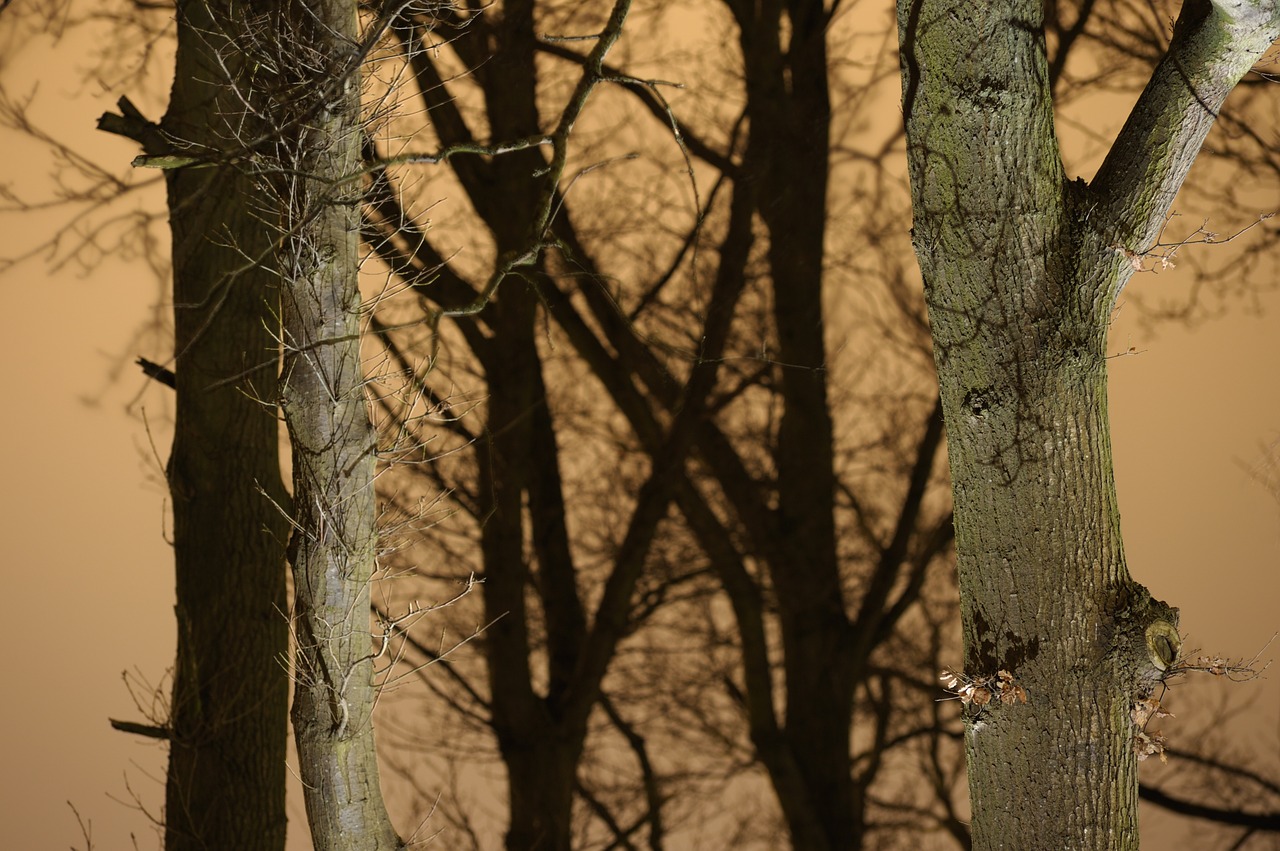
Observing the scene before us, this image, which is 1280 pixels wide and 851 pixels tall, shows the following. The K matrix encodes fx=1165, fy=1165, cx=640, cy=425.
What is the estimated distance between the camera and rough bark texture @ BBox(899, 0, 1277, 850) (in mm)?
2037

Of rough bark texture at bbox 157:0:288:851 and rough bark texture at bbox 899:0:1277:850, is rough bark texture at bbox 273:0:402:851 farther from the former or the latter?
rough bark texture at bbox 899:0:1277:850

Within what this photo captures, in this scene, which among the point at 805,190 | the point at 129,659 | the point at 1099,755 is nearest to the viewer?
the point at 1099,755

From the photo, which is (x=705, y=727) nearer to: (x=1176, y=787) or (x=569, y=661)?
(x=569, y=661)

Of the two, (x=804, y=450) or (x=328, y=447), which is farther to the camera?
(x=804, y=450)

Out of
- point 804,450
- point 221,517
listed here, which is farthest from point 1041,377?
point 221,517

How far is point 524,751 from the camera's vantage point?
11.8ft

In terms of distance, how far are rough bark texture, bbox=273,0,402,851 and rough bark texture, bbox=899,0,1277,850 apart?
1.10 m

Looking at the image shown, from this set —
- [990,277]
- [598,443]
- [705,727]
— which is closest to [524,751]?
[705,727]

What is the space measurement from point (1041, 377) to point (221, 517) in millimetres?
1973

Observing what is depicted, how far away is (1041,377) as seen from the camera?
6.79ft

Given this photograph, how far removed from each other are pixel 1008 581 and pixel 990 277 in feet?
1.79

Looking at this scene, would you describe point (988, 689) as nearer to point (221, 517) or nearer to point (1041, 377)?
point (1041, 377)

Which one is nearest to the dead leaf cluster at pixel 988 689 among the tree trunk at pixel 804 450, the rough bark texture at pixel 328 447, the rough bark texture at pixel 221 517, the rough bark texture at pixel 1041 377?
the rough bark texture at pixel 1041 377

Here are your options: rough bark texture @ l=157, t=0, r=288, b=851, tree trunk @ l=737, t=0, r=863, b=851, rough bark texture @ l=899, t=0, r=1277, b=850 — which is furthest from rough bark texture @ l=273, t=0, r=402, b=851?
tree trunk @ l=737, t=0, r=863, b=851
